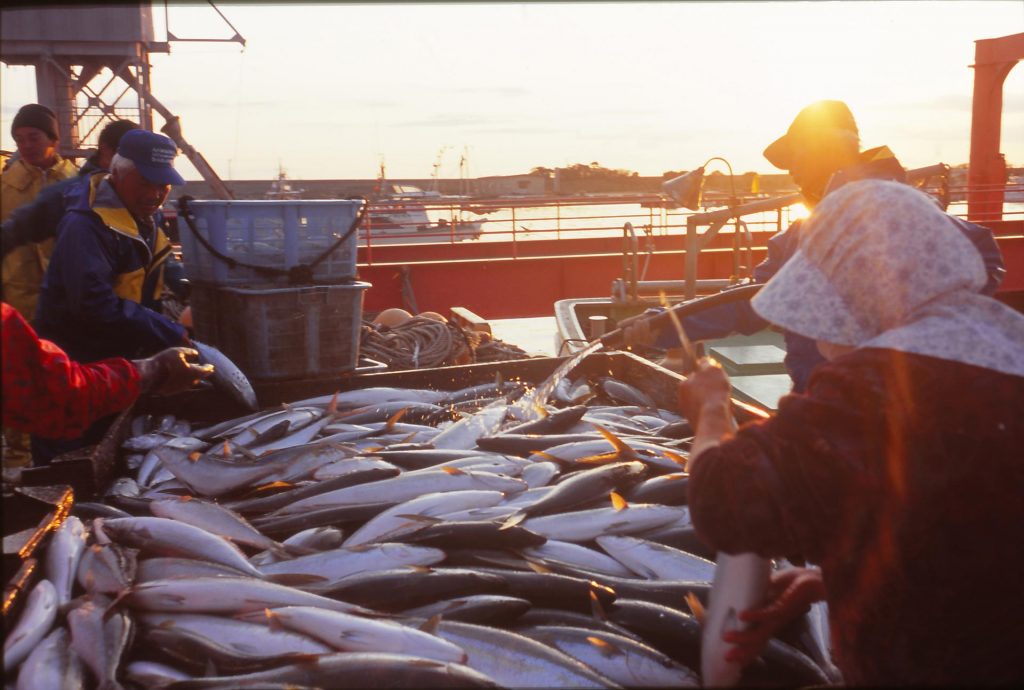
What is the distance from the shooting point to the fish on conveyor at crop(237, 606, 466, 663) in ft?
7.77

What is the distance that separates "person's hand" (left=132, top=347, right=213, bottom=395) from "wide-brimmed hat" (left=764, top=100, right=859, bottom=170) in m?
2.90

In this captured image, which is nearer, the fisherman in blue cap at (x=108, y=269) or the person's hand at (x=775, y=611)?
the person's hand at (x=775, y=611)

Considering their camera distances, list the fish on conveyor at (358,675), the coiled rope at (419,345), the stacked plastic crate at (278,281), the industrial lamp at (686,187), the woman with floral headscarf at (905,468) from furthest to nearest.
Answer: the coiled rope at (419,345)
the industrial lamp at (686,187)
the stacked plastic crate at (278,281)
the fish on conveyor at (358,675)
the woman with floral headscarf at (905,468)

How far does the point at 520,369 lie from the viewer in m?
5.59

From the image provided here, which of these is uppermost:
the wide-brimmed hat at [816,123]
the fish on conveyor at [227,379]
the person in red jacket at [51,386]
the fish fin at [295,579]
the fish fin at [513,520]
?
the wide-brimmed hat at [816,123]

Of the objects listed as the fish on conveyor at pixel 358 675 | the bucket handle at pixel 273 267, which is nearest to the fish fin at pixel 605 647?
the fish on conveyor at pixel 358 675

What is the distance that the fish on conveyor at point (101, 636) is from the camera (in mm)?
2420

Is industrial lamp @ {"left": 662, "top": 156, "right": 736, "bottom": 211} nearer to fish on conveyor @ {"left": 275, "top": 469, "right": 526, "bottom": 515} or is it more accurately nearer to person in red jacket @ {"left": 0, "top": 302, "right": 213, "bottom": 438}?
fish on conveyor @ {"left": 275, "top": 469, "right": 526, "bottom": 515}

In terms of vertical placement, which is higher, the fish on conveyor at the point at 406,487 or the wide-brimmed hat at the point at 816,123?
the wide-brimmed hat at the point at 816,123

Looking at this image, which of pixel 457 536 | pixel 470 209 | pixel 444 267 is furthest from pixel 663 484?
pixel 470 209

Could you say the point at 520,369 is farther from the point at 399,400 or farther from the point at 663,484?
the point at 663,484

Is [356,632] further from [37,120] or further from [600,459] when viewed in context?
[37,120]

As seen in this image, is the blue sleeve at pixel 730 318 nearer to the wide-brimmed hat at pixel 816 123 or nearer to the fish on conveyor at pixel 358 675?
the wide-brimmed hat at pixel 816 123

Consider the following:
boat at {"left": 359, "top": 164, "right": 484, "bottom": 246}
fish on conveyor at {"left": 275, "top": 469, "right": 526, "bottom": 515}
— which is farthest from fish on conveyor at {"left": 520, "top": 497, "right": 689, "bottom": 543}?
boat at {"left": 359, "top": 164, "right": 484, "bottom": 246}
